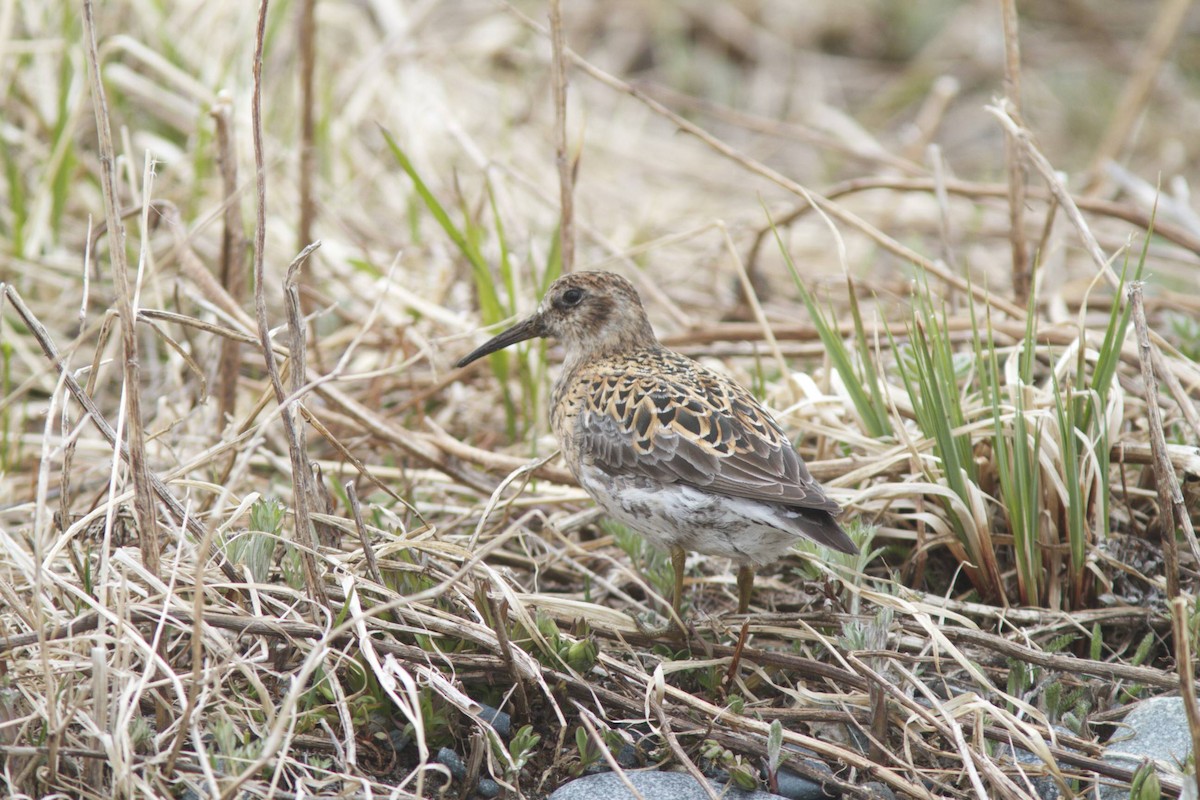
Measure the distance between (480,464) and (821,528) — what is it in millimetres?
1608

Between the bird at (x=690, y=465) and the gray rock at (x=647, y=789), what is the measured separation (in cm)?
69

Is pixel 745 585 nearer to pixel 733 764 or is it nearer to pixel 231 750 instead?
pixel 733 764

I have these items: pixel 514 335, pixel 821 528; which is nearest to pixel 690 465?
pixel 821 528

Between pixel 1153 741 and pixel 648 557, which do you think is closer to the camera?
pixel 1153 741

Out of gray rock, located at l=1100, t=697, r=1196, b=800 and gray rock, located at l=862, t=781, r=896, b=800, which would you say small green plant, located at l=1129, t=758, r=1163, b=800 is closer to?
gray rock, located at l=1100, t=697, r=1196, b=800

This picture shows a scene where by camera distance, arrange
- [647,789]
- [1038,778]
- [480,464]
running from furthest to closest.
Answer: [480,464] → [1038,778] → [647,789]

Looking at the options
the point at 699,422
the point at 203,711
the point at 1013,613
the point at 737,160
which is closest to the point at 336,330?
the point at 737,160

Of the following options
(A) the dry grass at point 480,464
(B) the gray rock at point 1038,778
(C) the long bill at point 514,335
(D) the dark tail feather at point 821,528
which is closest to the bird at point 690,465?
(D) the dark tail feather at point 821,528

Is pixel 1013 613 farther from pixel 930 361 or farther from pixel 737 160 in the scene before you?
pixel 737 160

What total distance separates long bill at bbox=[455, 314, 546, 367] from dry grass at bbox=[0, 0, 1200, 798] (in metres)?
0.20

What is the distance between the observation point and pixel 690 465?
3635 millimetres

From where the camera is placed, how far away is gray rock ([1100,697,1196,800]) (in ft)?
9.85

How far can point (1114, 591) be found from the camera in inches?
149

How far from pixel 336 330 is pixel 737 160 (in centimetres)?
215
